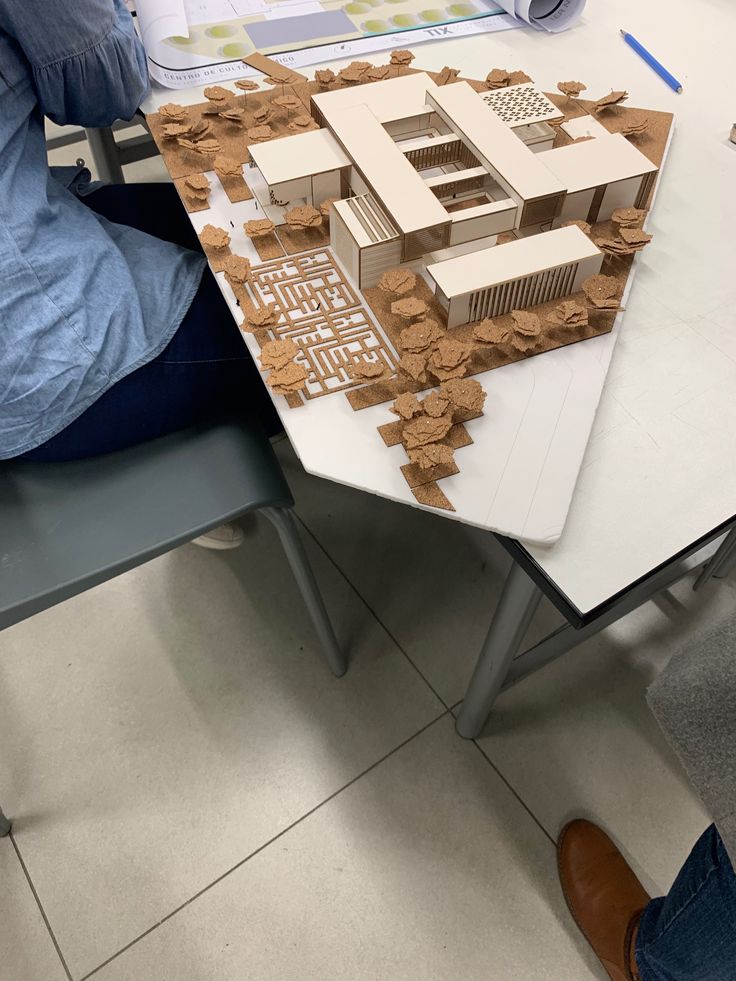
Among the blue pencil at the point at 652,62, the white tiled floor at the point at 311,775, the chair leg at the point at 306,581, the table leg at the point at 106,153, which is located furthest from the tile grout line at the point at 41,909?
the blue pencil at the point at 652,62

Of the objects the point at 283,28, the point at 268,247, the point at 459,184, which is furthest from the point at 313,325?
the point at 283,28

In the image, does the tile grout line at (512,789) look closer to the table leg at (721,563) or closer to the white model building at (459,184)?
the table leg at (721,563)

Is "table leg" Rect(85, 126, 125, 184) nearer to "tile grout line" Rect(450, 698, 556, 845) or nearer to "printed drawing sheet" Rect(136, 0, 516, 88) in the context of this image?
"printed drawing sheet" Rect(136, 0, 516, 88)

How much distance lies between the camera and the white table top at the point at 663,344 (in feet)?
1.79

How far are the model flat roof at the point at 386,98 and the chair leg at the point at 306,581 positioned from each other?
0.46 m

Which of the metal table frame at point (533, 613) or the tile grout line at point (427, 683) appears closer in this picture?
the metal table frame at point (533, 613)

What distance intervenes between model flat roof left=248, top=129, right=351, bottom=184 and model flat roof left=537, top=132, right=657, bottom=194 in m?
0.22

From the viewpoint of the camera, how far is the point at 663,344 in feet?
2.17

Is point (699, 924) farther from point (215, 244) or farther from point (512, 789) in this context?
point (215, 244)

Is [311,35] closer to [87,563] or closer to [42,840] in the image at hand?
[87,563]

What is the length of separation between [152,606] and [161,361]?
595mm

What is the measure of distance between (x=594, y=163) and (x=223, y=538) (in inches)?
33.4

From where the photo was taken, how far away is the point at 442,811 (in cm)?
102

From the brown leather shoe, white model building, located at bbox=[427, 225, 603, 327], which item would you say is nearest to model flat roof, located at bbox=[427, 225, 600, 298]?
white model building, located at bbox=[427, 225, 603, 327]
